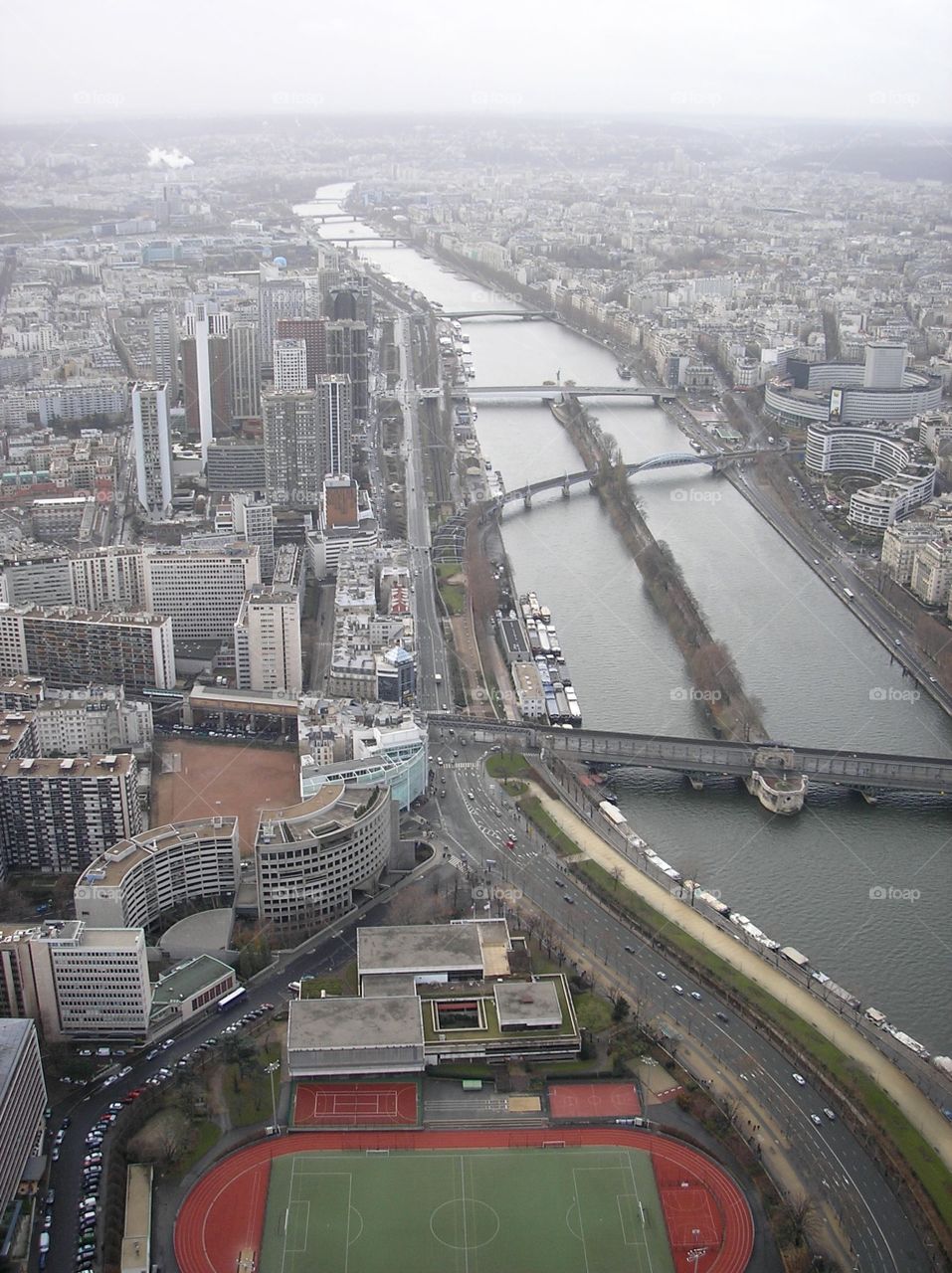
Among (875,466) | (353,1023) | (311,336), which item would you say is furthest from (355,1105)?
(875,466)

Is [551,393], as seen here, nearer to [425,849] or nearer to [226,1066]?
[425,849]

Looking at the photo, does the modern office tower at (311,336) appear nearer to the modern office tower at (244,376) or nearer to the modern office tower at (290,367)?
the modern office tower at (290,367)

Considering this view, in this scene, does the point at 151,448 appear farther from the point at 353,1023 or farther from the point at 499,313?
the point at 499,313

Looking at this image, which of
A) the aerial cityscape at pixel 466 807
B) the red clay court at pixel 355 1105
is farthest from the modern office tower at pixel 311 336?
the red clay court at pixel 355 1105

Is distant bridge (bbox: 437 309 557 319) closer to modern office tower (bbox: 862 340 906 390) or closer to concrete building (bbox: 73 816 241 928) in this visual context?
modern office tower (bbox: 862 340 906 390)

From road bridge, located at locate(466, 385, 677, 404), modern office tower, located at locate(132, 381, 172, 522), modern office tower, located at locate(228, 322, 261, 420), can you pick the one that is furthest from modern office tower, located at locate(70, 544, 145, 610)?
road bridge, located at locate(466, 385, 677, 404)
